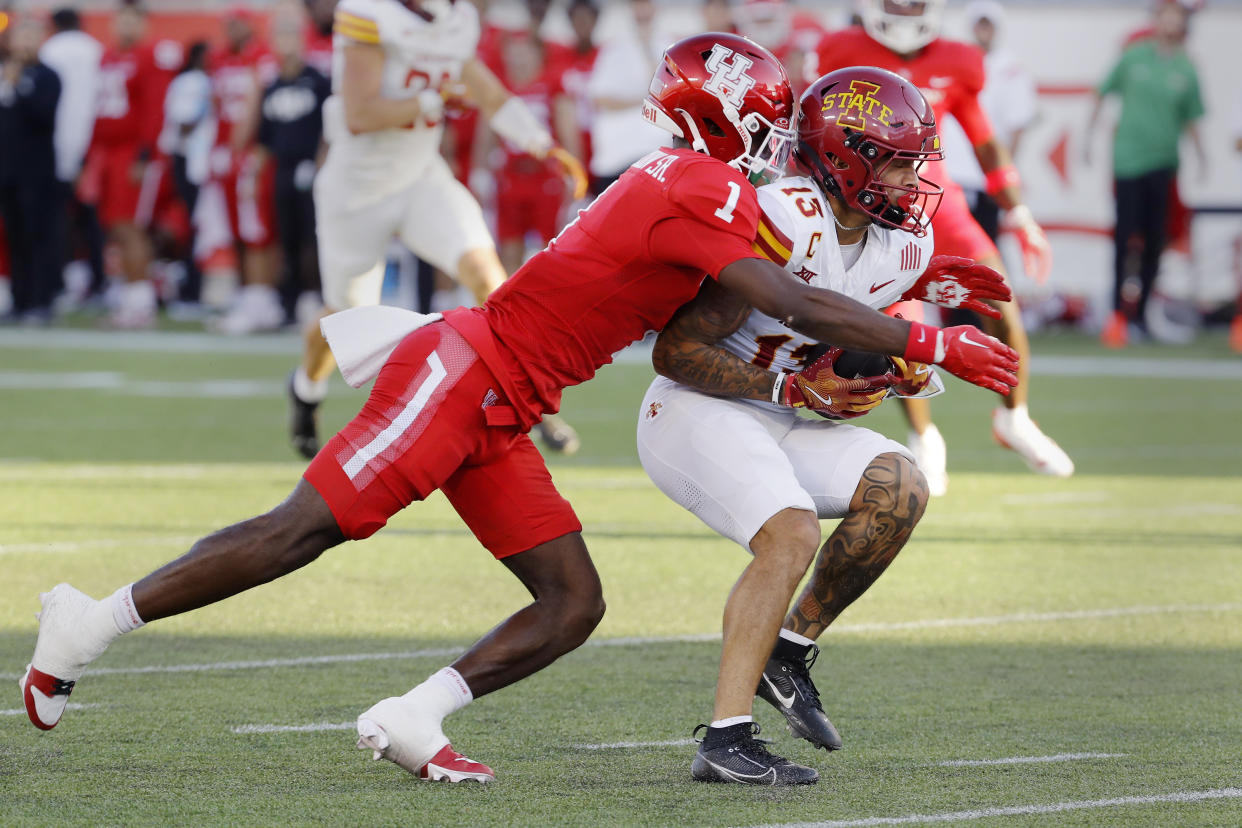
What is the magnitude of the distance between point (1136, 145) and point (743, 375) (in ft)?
44.6

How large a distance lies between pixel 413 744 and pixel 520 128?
209 inches

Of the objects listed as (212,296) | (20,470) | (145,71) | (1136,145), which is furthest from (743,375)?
(212,296)

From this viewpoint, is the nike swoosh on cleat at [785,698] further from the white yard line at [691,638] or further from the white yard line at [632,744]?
the white yard line at [691,638]

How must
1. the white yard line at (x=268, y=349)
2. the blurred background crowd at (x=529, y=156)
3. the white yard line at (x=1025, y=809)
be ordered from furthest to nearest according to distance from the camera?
the blurred background crowd at (x=529, y=156), the white yard line at (x=268, y=349), the white yard line at (x=1025, y=809)

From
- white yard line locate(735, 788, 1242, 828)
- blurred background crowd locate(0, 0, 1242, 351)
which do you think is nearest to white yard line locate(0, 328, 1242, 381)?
blurred background crowd locate(0, 0, 1242, 351)

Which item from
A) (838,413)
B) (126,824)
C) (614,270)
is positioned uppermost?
(614,270)

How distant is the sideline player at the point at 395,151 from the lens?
→ 29.0 ft

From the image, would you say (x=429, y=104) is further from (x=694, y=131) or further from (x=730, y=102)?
(x=730, y=102)

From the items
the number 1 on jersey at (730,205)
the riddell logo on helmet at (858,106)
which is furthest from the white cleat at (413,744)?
the riddell logo on helmet at (858,106)

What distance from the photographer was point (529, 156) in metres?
16.1

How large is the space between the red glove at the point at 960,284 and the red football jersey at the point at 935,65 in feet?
13.0

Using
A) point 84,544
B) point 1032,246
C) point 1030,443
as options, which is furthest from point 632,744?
point 1032,246

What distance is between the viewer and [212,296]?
2392 cm

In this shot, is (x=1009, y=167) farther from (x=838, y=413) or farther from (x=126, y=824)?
(x=126, y=824)
